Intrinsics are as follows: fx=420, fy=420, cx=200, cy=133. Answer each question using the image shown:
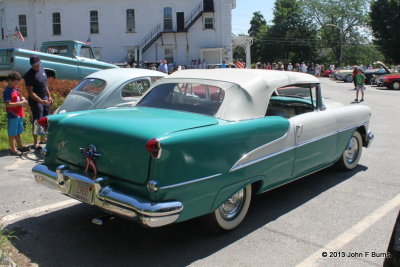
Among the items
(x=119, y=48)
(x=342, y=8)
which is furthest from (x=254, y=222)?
(x=342, y=8)

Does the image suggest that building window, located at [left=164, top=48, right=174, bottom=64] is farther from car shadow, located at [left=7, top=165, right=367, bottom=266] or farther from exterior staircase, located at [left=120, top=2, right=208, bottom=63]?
car shadow, located at [left=7, top=165, right=367, bottom=266]

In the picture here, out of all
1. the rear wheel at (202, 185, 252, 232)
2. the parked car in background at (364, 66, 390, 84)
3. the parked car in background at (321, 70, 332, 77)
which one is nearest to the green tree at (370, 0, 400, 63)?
the parked car in background at (321, 70, 332, 77)

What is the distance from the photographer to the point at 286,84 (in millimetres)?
5062

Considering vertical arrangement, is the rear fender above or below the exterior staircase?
below

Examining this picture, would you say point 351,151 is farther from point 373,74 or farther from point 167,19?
point 167,19

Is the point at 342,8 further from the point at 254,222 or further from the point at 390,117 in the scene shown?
the point at 254,222

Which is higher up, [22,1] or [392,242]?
[22,1]

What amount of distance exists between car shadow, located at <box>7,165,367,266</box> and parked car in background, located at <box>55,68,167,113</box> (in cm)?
281

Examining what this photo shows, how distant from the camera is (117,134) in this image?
3686mm

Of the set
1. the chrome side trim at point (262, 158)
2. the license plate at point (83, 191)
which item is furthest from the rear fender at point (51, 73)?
the chrome side trim at point (262, 158)

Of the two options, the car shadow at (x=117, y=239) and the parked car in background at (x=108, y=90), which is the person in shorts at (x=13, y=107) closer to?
the parked car in background at (x=108, y=90)

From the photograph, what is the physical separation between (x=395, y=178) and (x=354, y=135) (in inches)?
33.0

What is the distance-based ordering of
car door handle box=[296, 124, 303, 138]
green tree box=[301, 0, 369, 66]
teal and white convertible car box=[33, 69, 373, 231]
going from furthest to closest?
green tree box=[301, 0, 369, 66], car door handle box=[296, 124, 303, 138], teal and white convertible car box=[33, 69, 373, 231]

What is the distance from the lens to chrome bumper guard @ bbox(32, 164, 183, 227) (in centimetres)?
334
